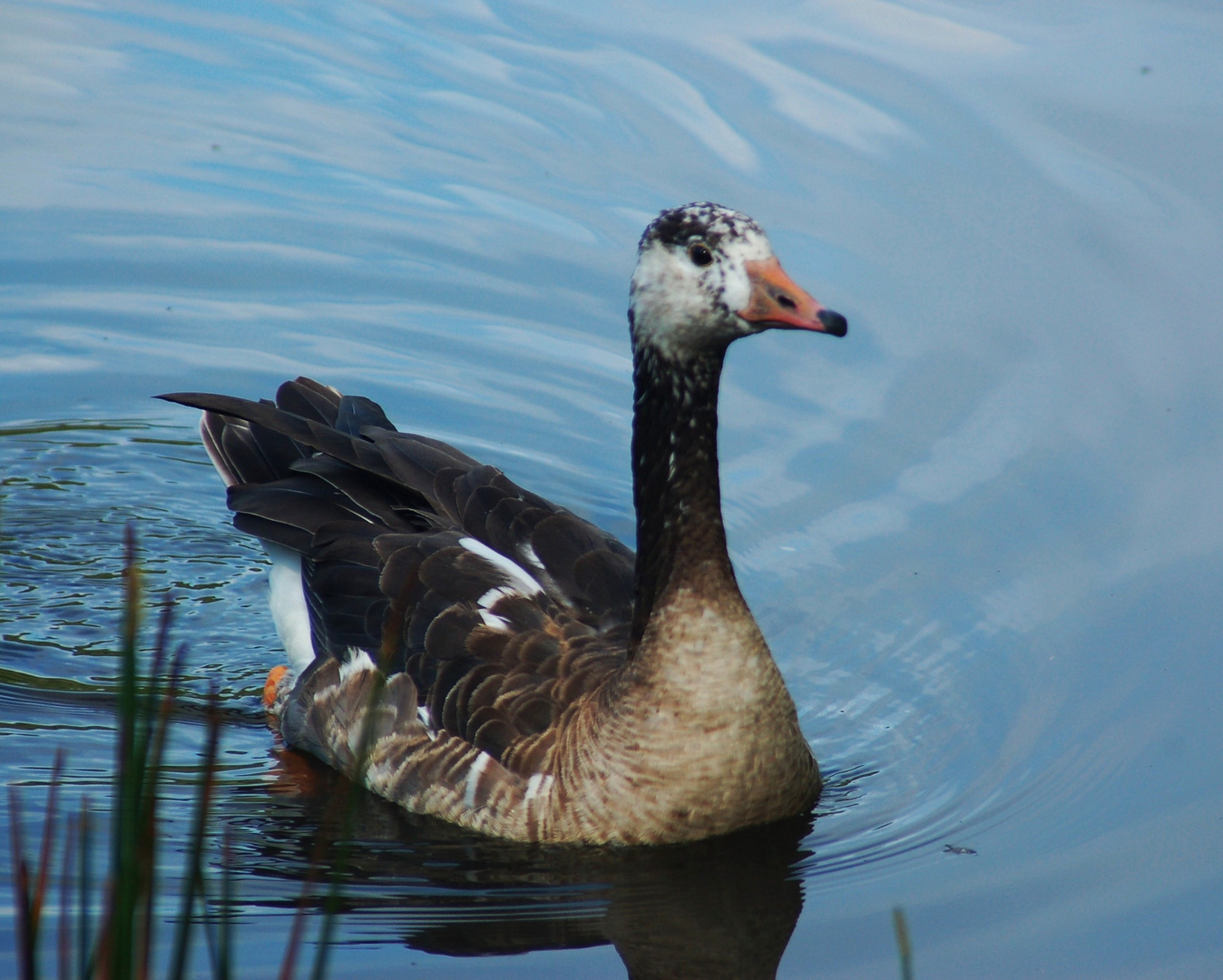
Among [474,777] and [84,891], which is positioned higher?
[84,891]

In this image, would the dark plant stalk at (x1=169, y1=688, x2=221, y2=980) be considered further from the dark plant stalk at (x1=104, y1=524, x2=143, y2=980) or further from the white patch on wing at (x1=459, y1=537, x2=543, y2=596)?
the white patch on wing at (x1=459, y1=537, x2=543, y2=596)

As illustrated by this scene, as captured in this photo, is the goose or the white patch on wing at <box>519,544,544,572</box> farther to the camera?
the white patch on wing at <box>519,544,544,572</box>

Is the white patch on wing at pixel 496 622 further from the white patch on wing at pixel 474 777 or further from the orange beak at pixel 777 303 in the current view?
the orange beak at pixel 777 303

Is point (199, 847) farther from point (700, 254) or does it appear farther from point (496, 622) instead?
point (496, 622)

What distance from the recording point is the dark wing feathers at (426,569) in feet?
22.3

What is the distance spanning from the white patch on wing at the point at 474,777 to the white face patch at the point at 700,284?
1.83 m

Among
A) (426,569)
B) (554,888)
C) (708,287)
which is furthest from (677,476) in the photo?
(554,888)

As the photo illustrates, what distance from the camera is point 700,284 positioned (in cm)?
605

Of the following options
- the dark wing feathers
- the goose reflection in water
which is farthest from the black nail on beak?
the goose reflection in water

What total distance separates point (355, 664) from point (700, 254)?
2.54 m

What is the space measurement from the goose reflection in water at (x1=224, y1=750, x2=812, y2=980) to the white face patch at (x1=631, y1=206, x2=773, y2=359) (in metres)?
1.99

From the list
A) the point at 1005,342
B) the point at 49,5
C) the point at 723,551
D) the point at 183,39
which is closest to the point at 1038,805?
the point at 723,551

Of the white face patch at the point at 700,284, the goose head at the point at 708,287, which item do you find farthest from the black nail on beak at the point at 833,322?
the white face patch at the point at 700,284

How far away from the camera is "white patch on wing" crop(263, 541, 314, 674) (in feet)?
26.1
